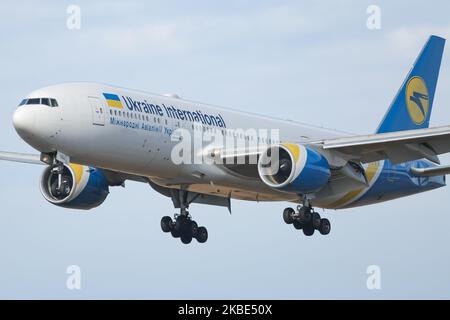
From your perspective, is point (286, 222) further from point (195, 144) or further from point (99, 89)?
point (99, 89)

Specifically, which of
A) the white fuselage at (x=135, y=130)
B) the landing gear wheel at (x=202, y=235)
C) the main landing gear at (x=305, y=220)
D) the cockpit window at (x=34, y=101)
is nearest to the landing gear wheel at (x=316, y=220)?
the main landing gear at (x=305, y=220)

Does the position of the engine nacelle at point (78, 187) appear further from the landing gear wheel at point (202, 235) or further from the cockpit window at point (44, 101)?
the cockpit window at point (44, 101)

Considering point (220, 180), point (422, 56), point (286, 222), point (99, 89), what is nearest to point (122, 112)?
point (99, 89)

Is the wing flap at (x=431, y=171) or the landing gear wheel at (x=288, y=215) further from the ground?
the wing flap at (x=431, y=171)

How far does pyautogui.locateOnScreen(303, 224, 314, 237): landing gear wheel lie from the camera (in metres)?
51.5

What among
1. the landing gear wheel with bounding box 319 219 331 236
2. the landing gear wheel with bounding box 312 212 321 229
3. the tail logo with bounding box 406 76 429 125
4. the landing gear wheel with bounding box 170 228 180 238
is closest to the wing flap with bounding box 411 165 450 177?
the tail logo with bounding box 406 76 429 125

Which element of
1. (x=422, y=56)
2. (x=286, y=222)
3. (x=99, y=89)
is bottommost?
(x=286, y=222)

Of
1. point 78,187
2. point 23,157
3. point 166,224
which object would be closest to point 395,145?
point 166,224

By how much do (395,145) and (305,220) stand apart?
4942 millimetres

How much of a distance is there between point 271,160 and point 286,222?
14.7 feet

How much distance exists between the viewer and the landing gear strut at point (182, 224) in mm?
53375

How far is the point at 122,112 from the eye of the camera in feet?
152

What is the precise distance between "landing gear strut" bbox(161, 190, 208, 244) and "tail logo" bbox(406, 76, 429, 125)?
12906mm

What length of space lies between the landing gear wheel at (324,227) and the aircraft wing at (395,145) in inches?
124
